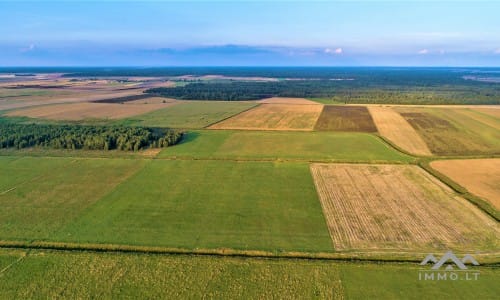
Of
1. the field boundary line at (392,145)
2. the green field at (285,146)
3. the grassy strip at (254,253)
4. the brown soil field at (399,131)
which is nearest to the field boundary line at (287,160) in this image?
the green field at (285,146)

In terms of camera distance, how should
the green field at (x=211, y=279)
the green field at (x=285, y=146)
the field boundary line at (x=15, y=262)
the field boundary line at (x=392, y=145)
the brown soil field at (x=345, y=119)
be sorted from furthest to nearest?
the brown soil field at (x=345, y=119) → the field boundary line at (x=392, y=145) → the green field at (x=285, y=146) → the field boundary line at (x=15, y=262) → the green field at (x=211, y=279)

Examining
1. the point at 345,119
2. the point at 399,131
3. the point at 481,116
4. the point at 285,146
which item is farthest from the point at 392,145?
the point at 481,116

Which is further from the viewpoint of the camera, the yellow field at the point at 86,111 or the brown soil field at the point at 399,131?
the yellow field at the point at 86,111

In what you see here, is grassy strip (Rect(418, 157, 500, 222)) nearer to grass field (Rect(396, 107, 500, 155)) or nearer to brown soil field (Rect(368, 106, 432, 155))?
brown soil field (Rect(368, 106, 432, 155))

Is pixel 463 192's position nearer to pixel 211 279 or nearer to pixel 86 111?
pixel 211 279

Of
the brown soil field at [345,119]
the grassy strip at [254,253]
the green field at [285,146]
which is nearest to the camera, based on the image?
the grassy strip at [254,253]

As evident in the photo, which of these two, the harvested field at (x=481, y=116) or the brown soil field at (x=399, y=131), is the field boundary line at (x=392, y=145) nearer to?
the brown soil field at (x=399, y=131)

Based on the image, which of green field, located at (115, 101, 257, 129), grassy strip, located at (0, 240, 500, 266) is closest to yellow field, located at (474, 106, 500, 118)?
green field, located at (115, 101, 257, 129)

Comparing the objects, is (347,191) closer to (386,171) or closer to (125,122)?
(386,171)
